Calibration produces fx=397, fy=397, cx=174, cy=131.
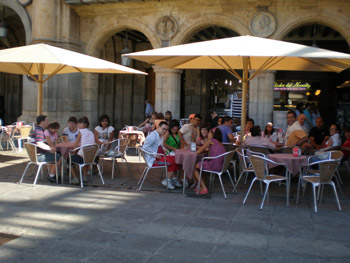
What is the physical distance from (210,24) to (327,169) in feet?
25.1

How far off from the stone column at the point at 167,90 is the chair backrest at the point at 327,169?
282 inches

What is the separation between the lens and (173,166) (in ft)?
21.8

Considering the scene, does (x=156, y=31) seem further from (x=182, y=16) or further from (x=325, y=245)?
(x=325, y=245)

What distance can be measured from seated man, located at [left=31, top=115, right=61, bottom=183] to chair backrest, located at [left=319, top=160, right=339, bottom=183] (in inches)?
169

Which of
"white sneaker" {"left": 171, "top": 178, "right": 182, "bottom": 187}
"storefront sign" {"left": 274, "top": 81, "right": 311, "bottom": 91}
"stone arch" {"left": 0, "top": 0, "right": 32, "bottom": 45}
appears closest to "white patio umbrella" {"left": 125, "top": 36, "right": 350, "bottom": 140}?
"white sneaker" {"left": 171, "top": 178, "right": 182, "bottom": 187}

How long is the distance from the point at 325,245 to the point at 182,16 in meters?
9.35

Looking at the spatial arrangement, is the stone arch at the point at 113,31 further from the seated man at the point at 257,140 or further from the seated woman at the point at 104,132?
the seated man at the point at 257,140

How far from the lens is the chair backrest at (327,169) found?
5.40 metres

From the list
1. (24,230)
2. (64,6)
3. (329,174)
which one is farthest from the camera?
(64,6)

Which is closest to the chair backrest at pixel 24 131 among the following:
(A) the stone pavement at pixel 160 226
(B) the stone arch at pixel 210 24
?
(A) the stone pavement at pixel 160 226

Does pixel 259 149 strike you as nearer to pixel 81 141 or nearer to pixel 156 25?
pixel 81 141

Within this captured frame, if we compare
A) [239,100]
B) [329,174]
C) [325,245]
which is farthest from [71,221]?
[239,100]

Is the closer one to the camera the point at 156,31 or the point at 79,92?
the point at 156,31

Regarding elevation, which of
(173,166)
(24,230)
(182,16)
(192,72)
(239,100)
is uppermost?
(182,16)
